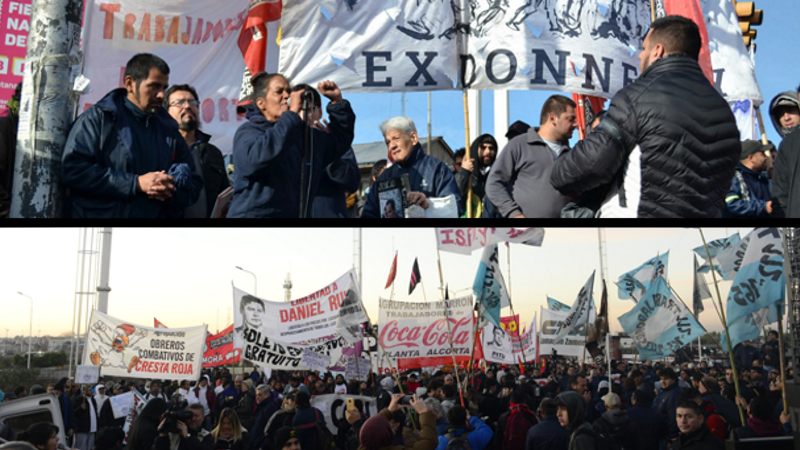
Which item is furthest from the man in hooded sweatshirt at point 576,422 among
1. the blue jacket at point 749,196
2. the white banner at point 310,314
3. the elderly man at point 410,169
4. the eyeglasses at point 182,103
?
the eyeglasses at point 182,103

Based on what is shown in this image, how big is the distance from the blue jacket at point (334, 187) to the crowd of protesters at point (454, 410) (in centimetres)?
273

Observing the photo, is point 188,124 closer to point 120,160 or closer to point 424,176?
point 120,160

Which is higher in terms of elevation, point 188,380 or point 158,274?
point 158,274

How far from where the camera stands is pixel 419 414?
3430 millimetres

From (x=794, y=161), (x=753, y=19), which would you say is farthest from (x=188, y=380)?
(x=753, y=19)

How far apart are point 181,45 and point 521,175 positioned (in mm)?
3048

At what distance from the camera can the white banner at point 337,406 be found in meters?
3.39

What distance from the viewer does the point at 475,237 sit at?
347 centimetres

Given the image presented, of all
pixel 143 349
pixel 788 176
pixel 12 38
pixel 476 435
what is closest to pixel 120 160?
pixel 143 349

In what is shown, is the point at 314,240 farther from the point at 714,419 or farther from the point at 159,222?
the point at 714,419

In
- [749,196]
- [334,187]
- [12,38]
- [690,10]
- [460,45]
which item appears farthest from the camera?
[12,38]

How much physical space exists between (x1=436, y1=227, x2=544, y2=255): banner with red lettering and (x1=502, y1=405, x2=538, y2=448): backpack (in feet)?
1.86

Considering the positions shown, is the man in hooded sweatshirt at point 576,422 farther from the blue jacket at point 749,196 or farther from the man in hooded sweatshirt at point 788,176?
the blue jacket at point 749,196

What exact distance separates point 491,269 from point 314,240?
0.62m
